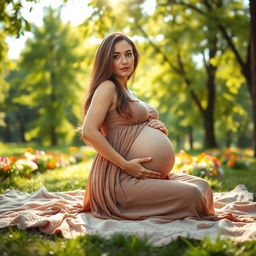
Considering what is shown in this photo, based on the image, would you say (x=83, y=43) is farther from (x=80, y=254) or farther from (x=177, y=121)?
(x=80, y=254)

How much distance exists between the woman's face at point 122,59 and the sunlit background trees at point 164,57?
0.57m

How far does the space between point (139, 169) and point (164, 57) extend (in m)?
11.2

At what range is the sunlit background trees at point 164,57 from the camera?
10041 millimetres

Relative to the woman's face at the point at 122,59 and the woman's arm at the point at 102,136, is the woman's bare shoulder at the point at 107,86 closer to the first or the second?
Result: the woman's arm at the point at 102,136

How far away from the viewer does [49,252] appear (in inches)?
93.7

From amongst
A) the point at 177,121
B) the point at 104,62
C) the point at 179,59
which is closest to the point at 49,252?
the point at 104,62

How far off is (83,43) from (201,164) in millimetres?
16028

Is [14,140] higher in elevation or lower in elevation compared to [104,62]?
lower

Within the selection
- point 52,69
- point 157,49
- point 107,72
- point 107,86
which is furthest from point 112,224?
point 52,69

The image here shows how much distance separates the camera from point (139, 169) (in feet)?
10.3

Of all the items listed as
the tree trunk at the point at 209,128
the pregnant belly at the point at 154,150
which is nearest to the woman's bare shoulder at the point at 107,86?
the pregnant belly at the point at 154,150

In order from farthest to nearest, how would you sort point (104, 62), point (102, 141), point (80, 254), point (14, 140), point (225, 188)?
point (14, 140), point (225, 188), point (104, 62), point (102, 141), point (80, 254)

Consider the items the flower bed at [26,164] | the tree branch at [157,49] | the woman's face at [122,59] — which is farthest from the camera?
the tree branch at [157,49]

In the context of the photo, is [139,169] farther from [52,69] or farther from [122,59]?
[52,69]
